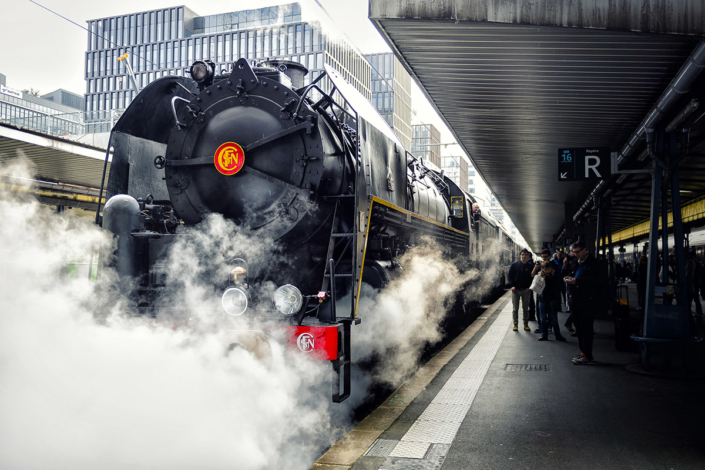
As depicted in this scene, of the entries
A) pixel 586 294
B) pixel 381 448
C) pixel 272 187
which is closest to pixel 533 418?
pixel 381 448

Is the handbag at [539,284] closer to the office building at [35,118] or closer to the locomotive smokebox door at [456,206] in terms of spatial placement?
the locomotive smokebox door at [456,206]

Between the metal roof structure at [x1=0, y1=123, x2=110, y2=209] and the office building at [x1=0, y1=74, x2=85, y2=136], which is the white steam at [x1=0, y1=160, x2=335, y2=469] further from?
the office building at [x1=0, y1=74, x2=85, y2=136]

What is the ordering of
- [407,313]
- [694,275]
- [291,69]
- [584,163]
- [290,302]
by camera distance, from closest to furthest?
[290,302] < [291,69] < [407,313] < [584,163] < [694,275]

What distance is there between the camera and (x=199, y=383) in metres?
3.94

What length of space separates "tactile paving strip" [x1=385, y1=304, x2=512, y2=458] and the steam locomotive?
62 cm

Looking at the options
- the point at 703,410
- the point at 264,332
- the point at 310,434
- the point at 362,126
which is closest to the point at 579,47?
the point at 362,126

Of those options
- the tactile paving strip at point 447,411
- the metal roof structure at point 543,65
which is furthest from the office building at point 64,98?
the tactile paving strip at point 447,411

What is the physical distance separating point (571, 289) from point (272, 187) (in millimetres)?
4522

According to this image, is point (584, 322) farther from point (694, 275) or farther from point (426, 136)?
point (426, 136)

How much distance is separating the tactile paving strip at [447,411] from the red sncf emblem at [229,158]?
8.20 feet

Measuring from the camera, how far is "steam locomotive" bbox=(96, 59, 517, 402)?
175 inches

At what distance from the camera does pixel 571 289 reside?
Result: 7.25 meters

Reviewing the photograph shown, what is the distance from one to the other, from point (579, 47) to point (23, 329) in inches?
202

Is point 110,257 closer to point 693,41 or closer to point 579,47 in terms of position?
point 579,47
